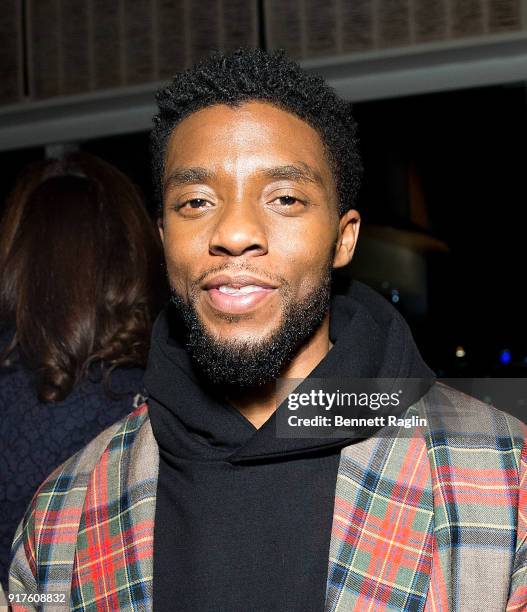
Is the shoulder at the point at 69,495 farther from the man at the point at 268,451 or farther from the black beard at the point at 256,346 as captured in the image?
the black beard at the point at 256,346

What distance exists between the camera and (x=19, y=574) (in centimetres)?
112

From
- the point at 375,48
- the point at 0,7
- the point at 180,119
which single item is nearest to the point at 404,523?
the point at 180,119

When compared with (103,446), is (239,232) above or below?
above

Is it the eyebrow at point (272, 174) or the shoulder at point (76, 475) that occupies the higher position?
the eyebrow at point (272, 174)

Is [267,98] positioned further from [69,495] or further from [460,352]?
[460,352]

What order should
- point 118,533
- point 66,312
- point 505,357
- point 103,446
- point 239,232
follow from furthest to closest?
point 505,357, point 66,312, point 103,446, point 118,533, point 239,232

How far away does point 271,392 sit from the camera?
1.09 meters

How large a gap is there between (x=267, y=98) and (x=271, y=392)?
1.29 feet

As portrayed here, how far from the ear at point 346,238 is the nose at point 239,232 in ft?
0.51

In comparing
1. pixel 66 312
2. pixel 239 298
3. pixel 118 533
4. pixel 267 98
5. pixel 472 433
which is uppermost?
pixel 267 98

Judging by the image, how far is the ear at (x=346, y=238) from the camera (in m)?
1.10

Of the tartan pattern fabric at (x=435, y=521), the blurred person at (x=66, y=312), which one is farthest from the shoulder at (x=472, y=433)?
the blurred person at (x=66, y=312)

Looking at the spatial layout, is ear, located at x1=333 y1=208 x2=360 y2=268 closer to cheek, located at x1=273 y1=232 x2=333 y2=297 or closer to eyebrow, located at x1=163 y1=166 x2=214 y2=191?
cheek, located at x1=273 y1=232 x2=333 y2=297

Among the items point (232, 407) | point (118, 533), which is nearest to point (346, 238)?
point (232, 407)
